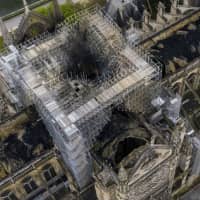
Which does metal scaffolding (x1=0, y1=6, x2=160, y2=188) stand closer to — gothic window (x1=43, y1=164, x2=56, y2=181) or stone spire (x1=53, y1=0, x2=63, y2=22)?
gothic window (x1=43, y1=164, x2=56, y2=181)

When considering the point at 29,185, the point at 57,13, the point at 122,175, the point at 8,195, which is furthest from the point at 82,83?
the point at 57,13

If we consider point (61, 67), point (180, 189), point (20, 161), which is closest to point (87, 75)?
point (61, 67)

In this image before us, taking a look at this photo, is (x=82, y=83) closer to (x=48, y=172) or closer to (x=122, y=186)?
(x=122, y=186)

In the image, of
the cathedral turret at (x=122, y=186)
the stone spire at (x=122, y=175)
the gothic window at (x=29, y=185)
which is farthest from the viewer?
the gothic window at (x=29, y=185)

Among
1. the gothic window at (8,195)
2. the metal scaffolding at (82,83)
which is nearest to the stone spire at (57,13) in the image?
the metal scaffolding at (82,83)

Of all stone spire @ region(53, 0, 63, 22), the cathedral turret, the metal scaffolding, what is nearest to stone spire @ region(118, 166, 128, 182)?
the cathedral turret

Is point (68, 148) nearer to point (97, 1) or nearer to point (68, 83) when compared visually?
point (68, 83)

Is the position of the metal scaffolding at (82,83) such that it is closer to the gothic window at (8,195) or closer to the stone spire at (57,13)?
the gothic window at (8,195)
